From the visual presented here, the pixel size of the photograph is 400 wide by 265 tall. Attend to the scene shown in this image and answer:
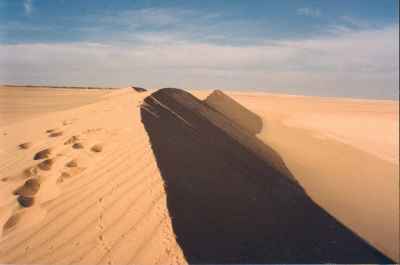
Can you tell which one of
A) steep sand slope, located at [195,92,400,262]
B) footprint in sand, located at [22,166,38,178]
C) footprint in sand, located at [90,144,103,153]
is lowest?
steep sand slope, located at [195,92,400,262]

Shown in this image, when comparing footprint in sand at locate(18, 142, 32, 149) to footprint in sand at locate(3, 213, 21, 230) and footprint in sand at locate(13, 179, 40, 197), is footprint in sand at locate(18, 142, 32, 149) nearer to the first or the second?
footprint in sand at locate(13, 179, 40, 197)

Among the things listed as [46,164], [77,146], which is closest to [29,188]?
[46,164]

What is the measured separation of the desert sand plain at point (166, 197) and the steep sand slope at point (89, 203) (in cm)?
1

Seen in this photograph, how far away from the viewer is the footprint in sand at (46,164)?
18.7 feet

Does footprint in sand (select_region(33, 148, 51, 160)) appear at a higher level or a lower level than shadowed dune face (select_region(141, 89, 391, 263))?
higher

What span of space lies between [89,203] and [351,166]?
25.5 ft

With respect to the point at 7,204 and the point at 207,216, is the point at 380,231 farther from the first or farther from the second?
the point at 7,204

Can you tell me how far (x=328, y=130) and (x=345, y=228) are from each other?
8.04m

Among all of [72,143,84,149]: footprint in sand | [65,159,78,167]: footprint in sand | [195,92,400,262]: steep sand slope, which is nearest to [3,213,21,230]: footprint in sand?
[65,159,78,167]: footprint in sand

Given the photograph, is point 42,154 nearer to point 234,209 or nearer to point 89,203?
point 89,203

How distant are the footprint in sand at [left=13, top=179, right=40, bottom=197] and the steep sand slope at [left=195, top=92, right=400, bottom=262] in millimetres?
4990

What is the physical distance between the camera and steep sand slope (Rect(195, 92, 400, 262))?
7.96 metres

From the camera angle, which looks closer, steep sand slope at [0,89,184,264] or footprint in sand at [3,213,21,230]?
steep sand slope at [0,89,184,264]

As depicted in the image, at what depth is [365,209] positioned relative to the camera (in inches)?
332
